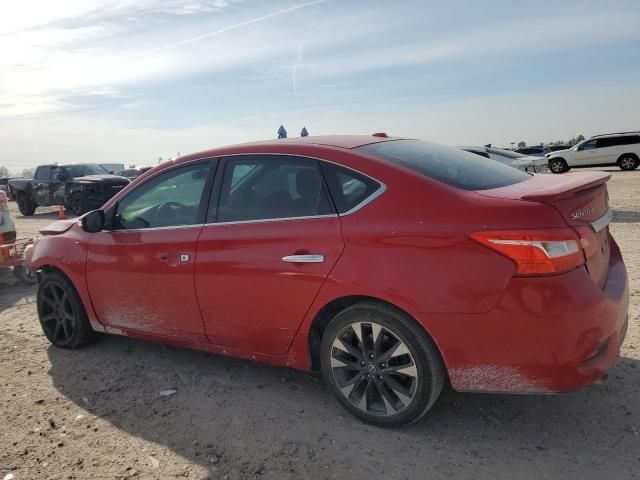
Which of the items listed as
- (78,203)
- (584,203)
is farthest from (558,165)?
A: (584,203)

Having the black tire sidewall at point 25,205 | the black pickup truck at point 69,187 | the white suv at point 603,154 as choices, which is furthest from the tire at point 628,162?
the black tire sidewall at point 25,205

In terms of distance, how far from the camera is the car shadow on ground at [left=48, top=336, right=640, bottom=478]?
2848mm

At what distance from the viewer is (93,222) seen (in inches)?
167

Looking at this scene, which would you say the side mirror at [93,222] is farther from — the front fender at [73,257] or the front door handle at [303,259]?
the front door handle at [303,259]

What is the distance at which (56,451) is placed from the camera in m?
3.17

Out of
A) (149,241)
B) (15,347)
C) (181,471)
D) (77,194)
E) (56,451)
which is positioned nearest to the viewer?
(181,471)

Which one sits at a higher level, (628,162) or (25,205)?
(25,205)

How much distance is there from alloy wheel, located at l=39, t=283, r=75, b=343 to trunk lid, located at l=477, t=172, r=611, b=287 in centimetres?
362

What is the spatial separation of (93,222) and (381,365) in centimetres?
255

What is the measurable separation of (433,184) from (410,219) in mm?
243

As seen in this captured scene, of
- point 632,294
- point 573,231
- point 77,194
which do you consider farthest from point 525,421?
point 77,194

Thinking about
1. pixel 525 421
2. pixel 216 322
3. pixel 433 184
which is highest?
pixel 433 184

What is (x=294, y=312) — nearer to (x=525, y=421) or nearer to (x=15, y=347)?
(x=525, y=421)

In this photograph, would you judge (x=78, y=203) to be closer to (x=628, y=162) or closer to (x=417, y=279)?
(x=417, y=279)
